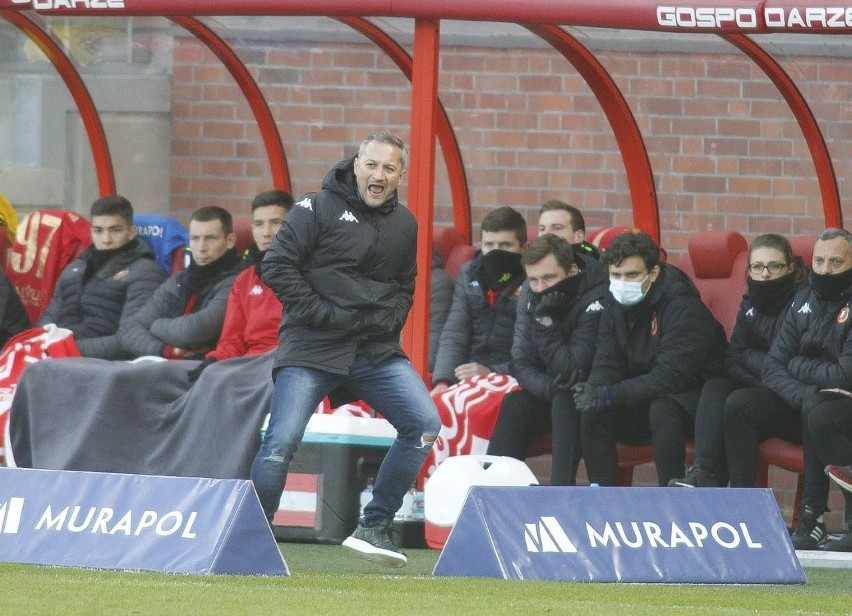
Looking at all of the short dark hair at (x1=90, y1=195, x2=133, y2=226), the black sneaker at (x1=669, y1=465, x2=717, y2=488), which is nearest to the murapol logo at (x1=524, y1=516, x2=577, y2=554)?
the black sneaker at (x1=669, y1=465, x2=717, y2=488)

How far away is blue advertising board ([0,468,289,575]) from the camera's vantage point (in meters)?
5.50

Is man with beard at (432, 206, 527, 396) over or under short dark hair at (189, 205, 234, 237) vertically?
under

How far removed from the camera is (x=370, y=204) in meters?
6.19

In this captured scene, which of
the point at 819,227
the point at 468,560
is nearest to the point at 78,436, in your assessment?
→ the point at 468,560

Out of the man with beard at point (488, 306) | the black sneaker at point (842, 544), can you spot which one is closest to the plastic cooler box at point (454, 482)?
the black sneaker at point (842, 544)

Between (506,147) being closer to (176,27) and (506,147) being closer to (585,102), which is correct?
(585,102)

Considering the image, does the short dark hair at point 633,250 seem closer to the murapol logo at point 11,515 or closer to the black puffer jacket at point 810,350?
the black puffer jacket at point 810,350

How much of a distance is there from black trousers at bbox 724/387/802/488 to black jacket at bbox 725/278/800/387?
224mm

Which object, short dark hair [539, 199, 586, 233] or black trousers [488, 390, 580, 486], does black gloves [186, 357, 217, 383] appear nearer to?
black trousers [488, 390, 580, 486]

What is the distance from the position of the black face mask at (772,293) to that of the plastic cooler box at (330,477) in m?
1.74

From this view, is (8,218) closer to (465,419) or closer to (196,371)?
(196,371)

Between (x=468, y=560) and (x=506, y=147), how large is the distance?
14.1ft

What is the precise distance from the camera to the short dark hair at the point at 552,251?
809 cm

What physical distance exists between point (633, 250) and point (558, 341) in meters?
0.55
